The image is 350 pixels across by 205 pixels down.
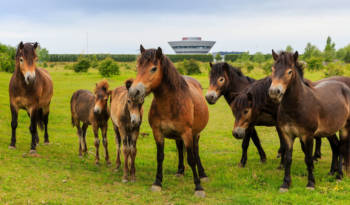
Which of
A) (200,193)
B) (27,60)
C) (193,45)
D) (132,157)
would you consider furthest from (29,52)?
(193,45)

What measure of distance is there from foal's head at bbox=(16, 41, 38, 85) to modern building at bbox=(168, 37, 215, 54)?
15099 centimetres

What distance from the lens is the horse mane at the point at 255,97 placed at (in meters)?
7.26

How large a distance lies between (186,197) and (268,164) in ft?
11.9

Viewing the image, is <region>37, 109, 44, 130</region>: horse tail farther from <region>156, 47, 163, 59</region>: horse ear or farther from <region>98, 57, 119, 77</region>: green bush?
<region>98, 57, 119, 77</region>: green bush

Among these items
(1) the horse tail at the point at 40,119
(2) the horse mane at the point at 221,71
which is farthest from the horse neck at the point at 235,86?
(1) the horse tail at the point at 40,119

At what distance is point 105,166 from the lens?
850cm

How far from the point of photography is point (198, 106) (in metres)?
6.95

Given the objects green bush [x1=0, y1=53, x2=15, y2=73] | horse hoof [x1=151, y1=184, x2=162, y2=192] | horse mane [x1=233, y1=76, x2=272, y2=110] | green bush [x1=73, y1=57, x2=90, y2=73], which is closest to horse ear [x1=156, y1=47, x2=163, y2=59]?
horse mane [x1=233, y1=76, x2=272, y2=110]

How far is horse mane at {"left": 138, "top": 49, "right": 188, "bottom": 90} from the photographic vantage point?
19.1ft

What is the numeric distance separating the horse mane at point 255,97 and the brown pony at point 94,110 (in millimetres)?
3292

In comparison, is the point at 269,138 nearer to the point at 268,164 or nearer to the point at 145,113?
the point at 268,164

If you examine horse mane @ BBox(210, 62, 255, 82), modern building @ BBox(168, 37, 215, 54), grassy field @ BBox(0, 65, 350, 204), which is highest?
modern building @ BBox(168, 37, 215, 54)

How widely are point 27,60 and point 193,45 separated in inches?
6049

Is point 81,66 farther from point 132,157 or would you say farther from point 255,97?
point 255,97
